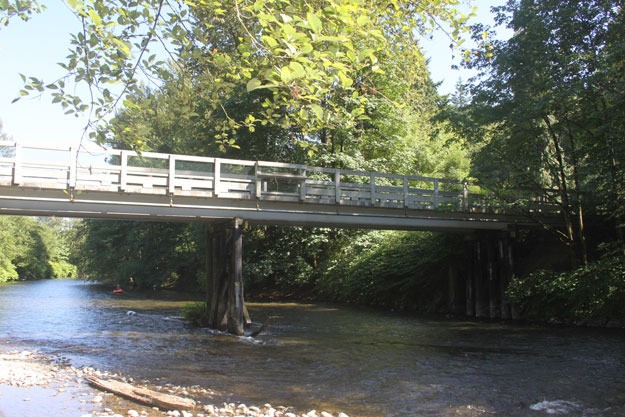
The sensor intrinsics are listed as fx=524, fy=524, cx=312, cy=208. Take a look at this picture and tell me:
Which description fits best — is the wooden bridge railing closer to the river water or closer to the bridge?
the bridge

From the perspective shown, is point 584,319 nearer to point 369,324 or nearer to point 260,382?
point 369,324

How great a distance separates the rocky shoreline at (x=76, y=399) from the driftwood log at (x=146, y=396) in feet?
0.37

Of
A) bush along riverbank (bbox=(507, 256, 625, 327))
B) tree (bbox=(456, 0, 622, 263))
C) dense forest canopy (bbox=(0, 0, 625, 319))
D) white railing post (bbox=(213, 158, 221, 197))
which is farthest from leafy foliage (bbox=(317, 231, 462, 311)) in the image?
white railing post (bbox=(213, 158, 221, 197))

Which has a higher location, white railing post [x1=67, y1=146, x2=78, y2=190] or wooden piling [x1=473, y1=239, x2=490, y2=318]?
white railing post [x1=67, y1=146, x2=78, y2=190]

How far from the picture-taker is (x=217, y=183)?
16.3 meters

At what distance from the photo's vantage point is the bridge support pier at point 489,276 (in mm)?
21359

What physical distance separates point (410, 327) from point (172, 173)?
9609 mm

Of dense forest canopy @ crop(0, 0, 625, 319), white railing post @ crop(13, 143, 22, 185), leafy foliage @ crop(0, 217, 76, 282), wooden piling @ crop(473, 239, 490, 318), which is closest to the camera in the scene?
dense forest canopy @ crop(0, 0, 625, 319)

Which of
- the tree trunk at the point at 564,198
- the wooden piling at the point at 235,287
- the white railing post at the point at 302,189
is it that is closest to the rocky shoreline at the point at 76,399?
the wooden piling at the point at 235,287

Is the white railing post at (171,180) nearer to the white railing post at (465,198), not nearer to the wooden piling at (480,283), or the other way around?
the white railing post at (465,198)

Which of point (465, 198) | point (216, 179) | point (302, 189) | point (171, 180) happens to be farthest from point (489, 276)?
point (171, 180)

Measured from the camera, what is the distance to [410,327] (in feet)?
60.2

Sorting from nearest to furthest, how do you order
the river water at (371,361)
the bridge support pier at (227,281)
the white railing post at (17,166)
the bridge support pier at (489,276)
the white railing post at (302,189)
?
1. the river water at (371,361)
2. the white railing post at (17,166)
3. the bridge support pier at (227,281)
4. the white railing post at (302,189)
5. the bridge support pier at (489,276)

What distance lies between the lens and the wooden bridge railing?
14031 millimetres
